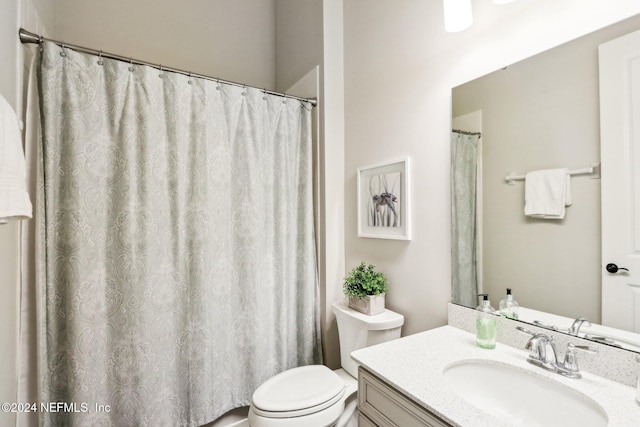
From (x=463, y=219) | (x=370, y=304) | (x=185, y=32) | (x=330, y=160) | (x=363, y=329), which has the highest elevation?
(x=185, y=32)

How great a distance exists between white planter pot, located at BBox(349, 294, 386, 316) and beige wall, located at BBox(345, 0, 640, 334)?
10 cm

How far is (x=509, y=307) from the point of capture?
3.43 ft

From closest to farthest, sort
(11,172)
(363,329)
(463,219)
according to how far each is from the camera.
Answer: (11,172)
(463,219)
(363,329)

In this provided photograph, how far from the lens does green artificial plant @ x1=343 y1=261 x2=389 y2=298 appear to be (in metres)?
1.48

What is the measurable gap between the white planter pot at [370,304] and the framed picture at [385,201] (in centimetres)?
31

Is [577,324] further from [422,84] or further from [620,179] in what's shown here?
[422,84]

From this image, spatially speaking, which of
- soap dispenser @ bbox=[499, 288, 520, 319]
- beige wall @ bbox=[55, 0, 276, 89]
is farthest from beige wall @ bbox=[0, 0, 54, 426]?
soap dispenser @ bbox=[499, 288, 520, 319]

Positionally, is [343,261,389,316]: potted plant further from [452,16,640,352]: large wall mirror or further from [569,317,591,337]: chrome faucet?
[569,317,591,337]: chrome faucet

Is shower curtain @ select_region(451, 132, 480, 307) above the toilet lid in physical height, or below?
above

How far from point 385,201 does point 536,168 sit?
0.68m

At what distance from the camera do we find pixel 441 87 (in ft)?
4.17

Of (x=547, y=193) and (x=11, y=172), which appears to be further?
(x=547, y=193)

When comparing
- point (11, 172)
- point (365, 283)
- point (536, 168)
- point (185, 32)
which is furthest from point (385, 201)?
point (185, 32)

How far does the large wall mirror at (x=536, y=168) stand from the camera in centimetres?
86
